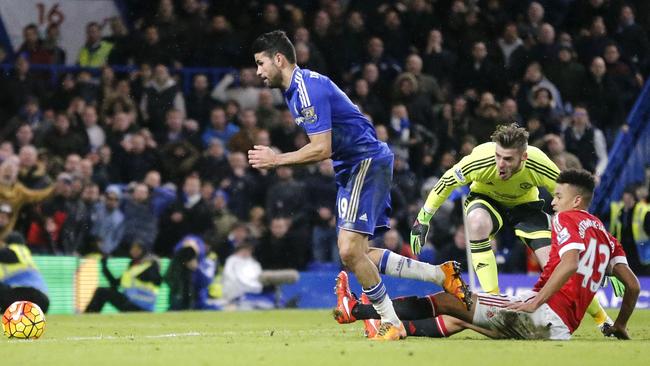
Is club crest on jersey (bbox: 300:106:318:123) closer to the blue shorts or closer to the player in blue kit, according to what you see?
the player in blue kit

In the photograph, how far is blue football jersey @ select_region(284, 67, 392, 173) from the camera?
32.6ft

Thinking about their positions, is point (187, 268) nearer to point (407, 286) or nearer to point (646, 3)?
point (407, 286)

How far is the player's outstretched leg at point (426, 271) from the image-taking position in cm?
999

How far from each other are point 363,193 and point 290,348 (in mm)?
1540

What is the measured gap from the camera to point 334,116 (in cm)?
1018

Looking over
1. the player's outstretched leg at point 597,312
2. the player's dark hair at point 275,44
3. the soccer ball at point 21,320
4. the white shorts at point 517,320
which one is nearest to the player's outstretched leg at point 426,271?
→ the white shorts at point 517,320

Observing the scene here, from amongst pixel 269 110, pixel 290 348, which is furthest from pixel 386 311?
pixel 269 110

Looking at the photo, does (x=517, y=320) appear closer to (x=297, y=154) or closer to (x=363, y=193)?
(x=363, y=193)

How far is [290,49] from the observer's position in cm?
1022

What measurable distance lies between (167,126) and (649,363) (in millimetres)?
12353

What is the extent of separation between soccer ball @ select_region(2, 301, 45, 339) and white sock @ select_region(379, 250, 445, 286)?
2854 mm

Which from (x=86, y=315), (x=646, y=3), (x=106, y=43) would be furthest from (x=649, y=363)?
(x=646, y=3)

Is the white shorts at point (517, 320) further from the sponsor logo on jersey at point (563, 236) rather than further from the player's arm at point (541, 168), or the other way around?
the player's arm at point (541, 168)

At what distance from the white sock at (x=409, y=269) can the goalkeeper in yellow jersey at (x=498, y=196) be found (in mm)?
832
